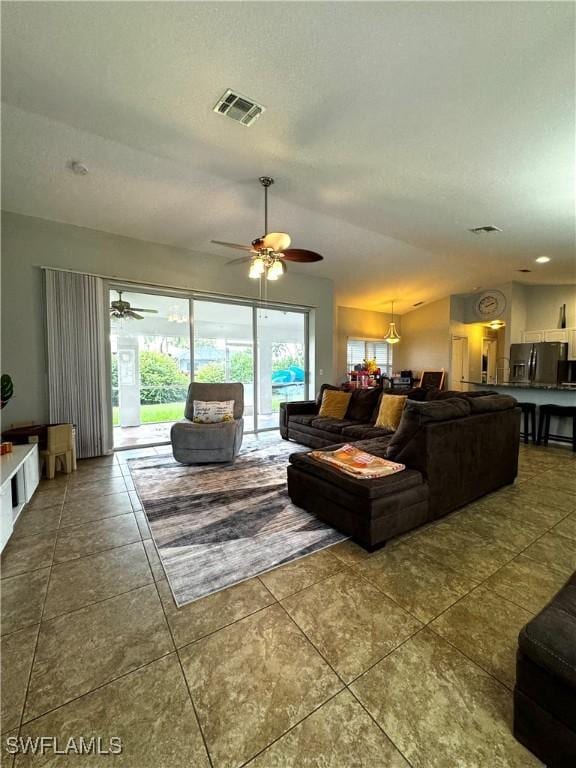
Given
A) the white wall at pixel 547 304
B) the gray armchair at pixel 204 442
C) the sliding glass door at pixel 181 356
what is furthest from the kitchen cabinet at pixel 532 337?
the gray armchair at pixel 204 442

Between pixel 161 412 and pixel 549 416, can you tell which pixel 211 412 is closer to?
pixel 161 412

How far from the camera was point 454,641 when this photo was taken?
1.47 m

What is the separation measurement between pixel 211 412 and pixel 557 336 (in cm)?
836

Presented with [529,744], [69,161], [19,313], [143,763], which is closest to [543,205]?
[529,744]

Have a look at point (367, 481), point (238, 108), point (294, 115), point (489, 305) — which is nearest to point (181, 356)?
point (238, 108)

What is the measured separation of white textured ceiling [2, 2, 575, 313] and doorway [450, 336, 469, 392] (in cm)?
434

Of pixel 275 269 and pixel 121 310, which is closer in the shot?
pixel 275 269

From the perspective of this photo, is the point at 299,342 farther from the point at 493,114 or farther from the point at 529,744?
the point at 529,744

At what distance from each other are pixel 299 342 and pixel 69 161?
4.74 meters

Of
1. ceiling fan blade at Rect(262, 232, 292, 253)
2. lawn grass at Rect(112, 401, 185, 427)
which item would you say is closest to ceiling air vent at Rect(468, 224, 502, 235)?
ceiling fan blade at Rect(262, 232, 292, 253)

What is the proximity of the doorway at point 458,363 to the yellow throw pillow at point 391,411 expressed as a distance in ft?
18.4

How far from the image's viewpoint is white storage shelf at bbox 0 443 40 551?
2227 mm

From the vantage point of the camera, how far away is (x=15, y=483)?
2.68 m

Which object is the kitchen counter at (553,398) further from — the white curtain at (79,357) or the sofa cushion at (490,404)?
the white curtain at (79,357)
